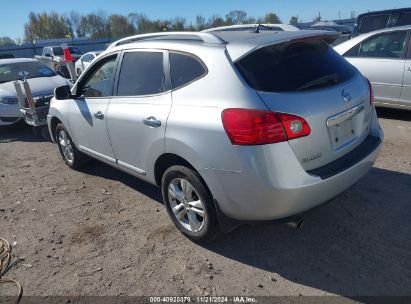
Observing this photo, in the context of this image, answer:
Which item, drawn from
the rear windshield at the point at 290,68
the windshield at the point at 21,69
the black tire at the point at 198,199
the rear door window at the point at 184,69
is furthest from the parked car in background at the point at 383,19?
the black tire at the point at 198,199

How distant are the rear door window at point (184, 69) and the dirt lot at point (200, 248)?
4.82 ft

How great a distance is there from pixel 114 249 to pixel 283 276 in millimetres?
1566

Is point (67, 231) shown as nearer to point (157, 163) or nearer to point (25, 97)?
point (157, 163)

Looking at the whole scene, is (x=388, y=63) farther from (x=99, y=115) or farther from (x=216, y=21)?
(x=216, y=21)

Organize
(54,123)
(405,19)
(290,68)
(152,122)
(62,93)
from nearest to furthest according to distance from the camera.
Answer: (290,68) < (152,122) < (62,93) < (54,123) < (405,19)

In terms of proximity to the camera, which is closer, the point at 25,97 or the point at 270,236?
the point at 270,236

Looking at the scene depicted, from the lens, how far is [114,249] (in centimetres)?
354

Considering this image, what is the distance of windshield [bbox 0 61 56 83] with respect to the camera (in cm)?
898

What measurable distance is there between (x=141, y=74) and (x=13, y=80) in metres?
6.51

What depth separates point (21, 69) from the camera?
9.26m

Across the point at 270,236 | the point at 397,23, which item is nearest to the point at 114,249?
the point at 270,236

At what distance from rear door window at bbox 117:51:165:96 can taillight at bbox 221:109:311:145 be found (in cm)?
103

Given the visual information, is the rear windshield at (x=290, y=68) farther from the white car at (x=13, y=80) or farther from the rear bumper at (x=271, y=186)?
the white car at (x=13, y=80)

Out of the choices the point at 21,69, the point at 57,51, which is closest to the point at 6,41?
the point at 57,51
